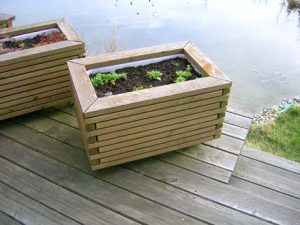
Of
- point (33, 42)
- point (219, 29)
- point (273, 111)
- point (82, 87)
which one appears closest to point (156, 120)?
point (82, 87)

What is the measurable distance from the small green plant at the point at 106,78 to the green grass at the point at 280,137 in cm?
133

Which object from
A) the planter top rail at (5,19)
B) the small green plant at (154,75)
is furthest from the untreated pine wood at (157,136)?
the planter top rail at (5,19)

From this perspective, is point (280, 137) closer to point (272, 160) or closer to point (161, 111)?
point (272, 160)

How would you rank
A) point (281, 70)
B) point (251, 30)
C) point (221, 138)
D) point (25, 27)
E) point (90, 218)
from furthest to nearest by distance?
point (251, 30) < point (281, 70) < point (25, 27) < point (221, 138) < point (90, 218)

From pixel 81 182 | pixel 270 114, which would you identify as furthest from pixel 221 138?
pixel 270 114

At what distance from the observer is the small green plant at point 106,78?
220 centimetres

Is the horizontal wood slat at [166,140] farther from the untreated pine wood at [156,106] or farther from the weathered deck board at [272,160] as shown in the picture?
the weathered deck board at [272,160]

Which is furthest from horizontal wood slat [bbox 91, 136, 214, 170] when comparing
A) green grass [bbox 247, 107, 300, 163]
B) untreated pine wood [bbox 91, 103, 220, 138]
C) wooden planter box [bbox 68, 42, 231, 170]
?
green grass [bbox 247, 107, 300, 163]

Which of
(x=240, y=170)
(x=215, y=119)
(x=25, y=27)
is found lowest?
(x=240, y=170)

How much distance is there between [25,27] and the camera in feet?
9.29

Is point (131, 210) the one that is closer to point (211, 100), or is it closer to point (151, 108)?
point (151, 108)

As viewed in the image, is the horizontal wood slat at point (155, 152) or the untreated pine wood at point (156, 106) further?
the horizontal wood slat at point (155, 152)

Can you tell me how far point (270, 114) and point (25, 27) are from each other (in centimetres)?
257

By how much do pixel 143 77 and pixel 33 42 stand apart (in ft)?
3.44
